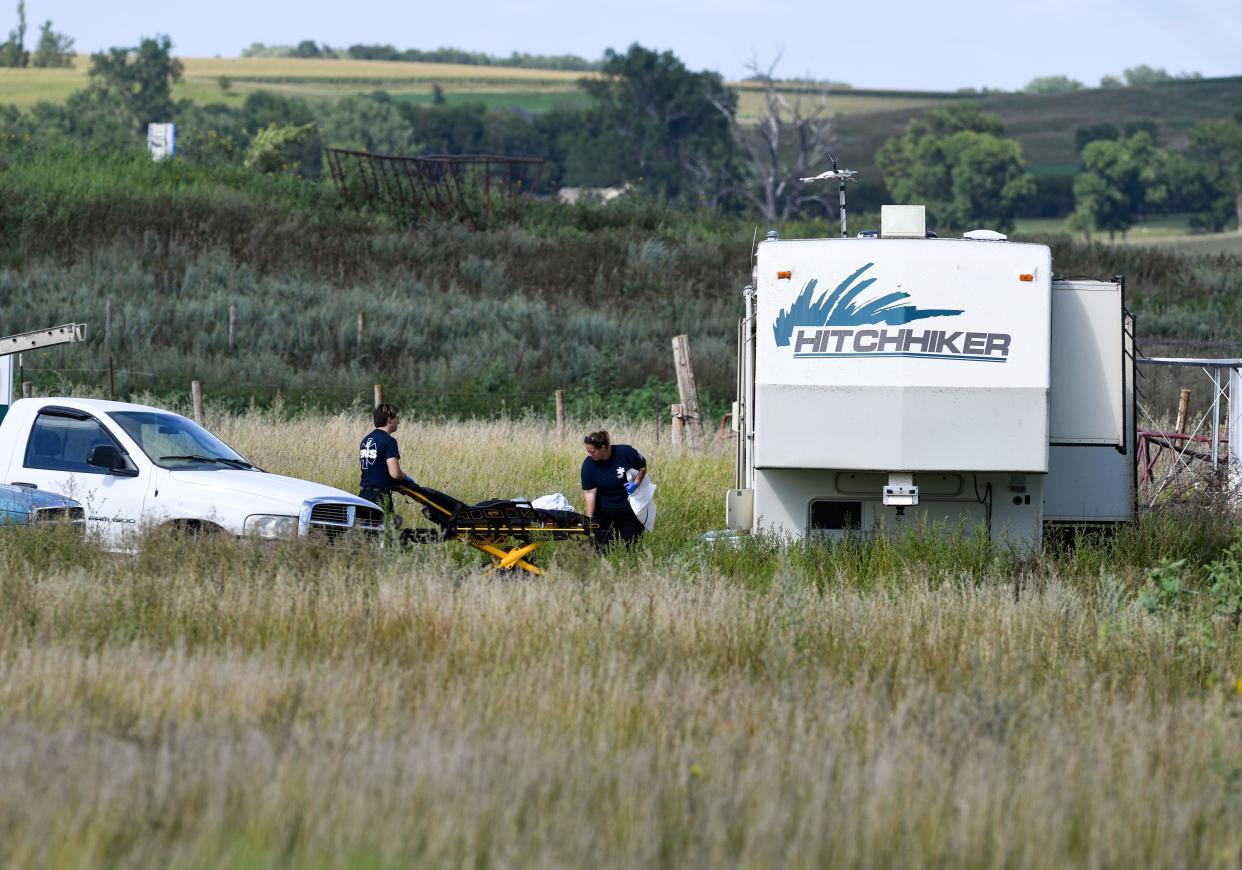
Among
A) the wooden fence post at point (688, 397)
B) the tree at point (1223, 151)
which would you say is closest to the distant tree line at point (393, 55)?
the tree at point (1223, 151)

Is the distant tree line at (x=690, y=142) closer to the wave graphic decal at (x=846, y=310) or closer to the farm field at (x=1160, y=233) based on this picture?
the farm field at (x=1160, y=233)

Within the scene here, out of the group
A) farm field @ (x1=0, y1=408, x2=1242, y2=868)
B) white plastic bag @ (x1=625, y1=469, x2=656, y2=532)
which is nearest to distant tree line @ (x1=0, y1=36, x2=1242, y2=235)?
white plastic bag @ (x1=625, y1=469, x2=656, y2=532)

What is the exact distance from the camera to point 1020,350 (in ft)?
41.9

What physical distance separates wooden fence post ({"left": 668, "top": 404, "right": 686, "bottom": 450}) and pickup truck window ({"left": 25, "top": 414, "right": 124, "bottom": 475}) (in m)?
10.4

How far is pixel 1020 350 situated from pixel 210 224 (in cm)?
3042

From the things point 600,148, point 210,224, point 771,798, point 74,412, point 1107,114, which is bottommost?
point 771,798

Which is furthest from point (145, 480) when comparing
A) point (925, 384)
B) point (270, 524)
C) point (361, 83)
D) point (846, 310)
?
point (361, 83)

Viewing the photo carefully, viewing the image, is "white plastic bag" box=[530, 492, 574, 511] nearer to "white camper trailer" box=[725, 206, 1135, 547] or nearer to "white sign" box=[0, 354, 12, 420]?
"white camper trailer" box=[725, 206, 1135, 547]

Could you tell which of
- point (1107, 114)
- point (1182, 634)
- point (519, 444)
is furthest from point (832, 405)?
point (1107, 114)

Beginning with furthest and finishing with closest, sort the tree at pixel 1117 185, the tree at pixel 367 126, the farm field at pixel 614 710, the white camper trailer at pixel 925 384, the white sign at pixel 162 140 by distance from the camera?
the tree at pixel 1117 185 → the tree at pixel 367 126 → the white sign at pixel 162 140 → the white camper trailer at pixel 925 384 → the farm field at pixel 614 710

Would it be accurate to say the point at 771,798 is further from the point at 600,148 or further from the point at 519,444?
the point at 600,148

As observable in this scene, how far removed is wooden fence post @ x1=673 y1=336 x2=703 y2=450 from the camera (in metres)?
23.2

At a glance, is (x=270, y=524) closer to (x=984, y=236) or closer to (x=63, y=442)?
(x=63, y=442)

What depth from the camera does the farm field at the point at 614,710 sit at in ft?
20.1
